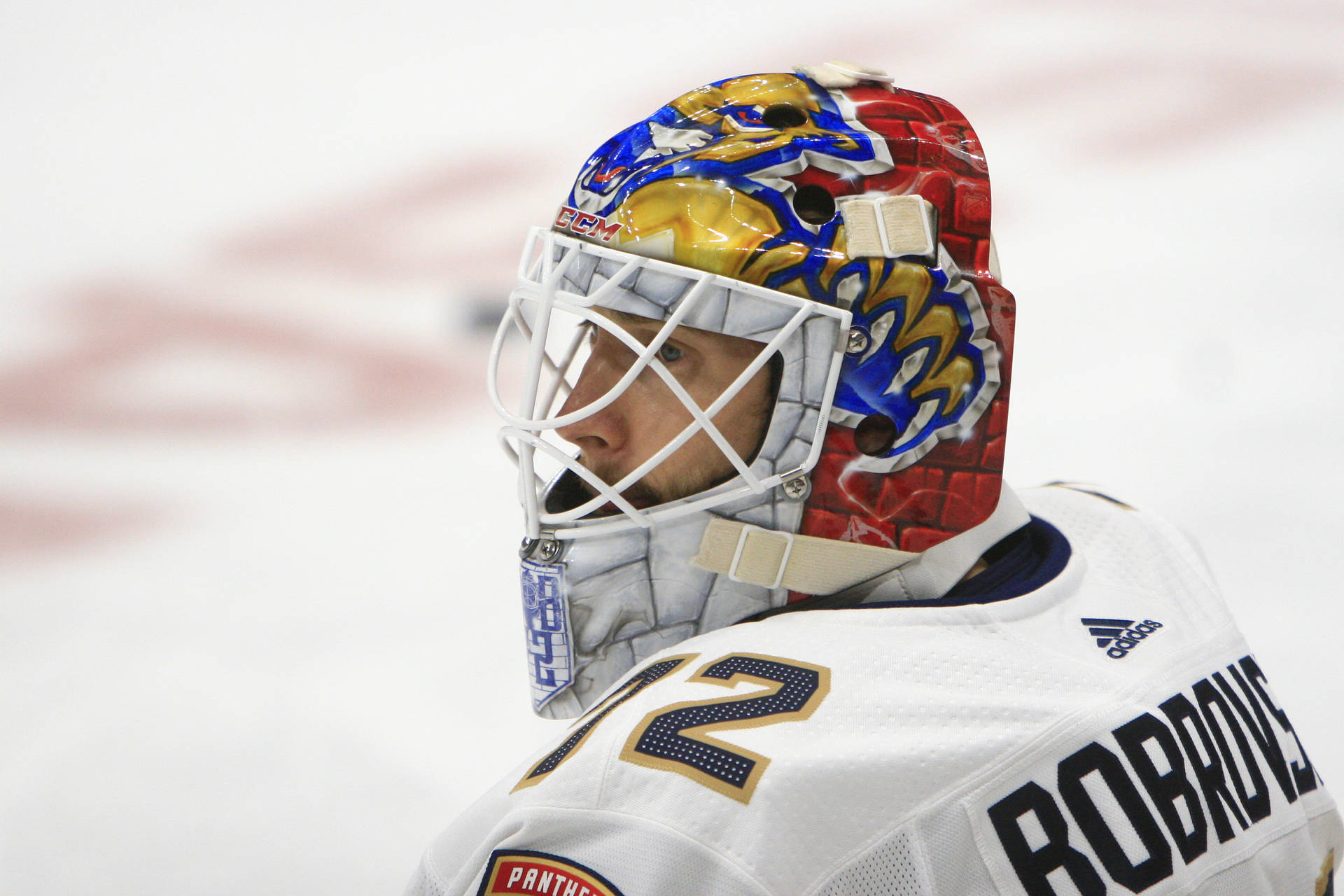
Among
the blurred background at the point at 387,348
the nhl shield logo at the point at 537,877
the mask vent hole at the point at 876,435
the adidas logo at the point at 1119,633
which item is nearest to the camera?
the nhl shield logo at the point at 537,877

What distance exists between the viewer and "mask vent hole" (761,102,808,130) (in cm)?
113

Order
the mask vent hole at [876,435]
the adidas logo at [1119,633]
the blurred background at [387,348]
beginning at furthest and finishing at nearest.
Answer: the blurred background at [387,348]
the mask vent hole at [876,435]
the adidas logo at [1119,633]

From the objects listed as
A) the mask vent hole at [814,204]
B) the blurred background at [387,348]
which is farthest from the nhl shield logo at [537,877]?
the blurred background at [387,348]

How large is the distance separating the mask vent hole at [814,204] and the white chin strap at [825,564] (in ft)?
0.93

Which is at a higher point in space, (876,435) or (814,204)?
(814,204)

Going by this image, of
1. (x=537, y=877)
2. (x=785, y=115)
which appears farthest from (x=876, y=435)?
(x=537, y=877)

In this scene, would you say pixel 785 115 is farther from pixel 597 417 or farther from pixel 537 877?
pixel 537 877

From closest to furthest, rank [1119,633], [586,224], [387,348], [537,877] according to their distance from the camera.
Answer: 1. [537,877]
2. [1119,633]
3. [586,224]
4. [387,348]

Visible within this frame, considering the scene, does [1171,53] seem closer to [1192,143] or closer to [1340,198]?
[1192,143]

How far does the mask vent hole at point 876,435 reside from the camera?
1085mm

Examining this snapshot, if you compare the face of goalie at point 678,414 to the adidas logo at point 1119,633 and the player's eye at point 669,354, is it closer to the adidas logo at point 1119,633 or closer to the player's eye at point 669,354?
the player's eye at point 669,354

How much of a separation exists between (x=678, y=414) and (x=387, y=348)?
166 centimetres

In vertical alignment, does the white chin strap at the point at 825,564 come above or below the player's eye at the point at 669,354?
below

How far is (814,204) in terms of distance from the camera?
1.09 m
